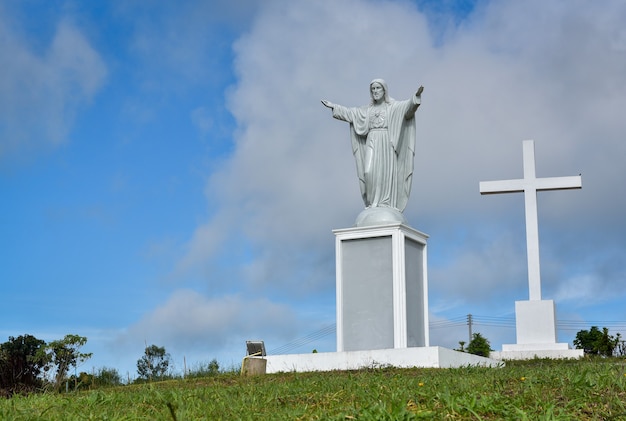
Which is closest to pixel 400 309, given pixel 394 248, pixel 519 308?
pixel 394 248

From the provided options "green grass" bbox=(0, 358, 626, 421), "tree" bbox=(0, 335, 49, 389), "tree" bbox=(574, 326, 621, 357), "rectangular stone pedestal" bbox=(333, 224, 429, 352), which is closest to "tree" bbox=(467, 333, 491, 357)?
"tree" bbox=(574, 326, 621, 357)

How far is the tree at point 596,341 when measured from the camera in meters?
18.6

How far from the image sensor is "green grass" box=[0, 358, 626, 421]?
5.52m

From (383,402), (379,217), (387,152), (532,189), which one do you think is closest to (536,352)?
(532,189)

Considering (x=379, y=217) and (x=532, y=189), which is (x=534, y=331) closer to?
(x=532, y=189)

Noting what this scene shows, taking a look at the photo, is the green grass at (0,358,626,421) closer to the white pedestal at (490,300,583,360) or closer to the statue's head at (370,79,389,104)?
the statue's head at (370,79,389,104)

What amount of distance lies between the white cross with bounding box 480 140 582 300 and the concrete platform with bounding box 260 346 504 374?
16.3 feet

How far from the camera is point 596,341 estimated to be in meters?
19.0

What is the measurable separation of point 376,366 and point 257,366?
6.22 ft

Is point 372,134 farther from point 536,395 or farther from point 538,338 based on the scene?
point 536,395

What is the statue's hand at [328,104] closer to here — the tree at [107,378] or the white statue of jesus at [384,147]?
the white statue of jesus at [384,147]

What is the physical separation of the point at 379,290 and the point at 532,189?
578cm

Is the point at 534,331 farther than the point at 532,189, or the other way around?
the point at 532,189

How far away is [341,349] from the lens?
46.0ft
